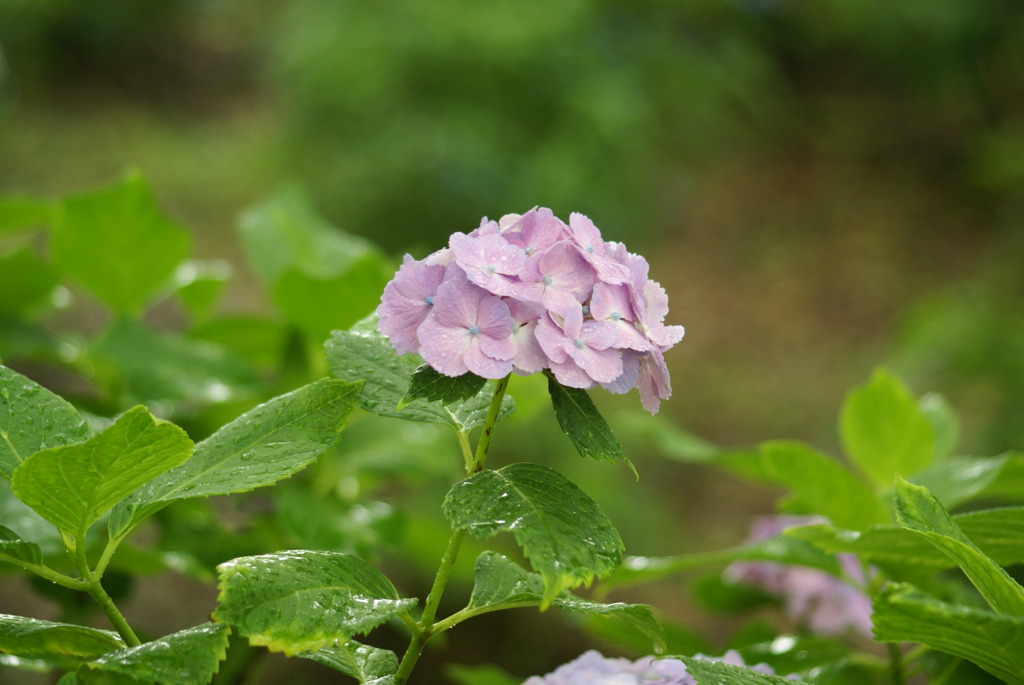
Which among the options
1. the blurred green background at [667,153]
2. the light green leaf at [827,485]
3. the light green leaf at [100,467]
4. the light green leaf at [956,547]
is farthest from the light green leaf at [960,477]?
the blurred green background at [667,153]

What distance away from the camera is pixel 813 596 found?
46.9 inches

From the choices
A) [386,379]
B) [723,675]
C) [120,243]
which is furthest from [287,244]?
[723,675]

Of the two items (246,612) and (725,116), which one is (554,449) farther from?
(725,116)

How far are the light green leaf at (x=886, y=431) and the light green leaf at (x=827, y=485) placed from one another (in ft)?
0.46

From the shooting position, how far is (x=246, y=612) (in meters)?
0.52

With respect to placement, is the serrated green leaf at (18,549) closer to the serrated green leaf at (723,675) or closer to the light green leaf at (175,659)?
the light green leaf at (175,659)

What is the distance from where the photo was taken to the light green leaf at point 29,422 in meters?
0.58

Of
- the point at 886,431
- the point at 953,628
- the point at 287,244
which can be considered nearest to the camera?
the point at 953,628

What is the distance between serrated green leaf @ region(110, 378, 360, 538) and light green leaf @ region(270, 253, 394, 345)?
0.38 meters

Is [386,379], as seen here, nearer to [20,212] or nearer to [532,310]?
[532,310]

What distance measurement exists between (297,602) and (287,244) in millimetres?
750

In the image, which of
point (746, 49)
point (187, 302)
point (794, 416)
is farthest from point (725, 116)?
point (187, 302)

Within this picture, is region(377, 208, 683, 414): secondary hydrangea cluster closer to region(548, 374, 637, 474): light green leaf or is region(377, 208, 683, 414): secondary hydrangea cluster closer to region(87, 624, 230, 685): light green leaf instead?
region(548, 374, 637, 474): light green leaf

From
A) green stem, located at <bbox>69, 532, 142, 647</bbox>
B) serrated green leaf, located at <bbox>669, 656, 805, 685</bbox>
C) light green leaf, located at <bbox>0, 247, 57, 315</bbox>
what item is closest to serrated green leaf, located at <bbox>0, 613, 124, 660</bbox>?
green stem, located at <bbox>69, 532, 142, 647</bbox>
